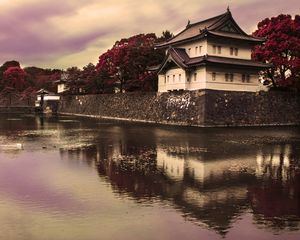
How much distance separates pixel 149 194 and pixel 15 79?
300 ft

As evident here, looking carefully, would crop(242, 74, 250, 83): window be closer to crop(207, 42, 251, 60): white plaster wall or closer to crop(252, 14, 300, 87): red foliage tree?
crop(207, 42, 251, 60): white plaster wall

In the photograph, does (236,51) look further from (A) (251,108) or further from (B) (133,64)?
(B) (133,64)

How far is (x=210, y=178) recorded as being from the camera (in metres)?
13.7

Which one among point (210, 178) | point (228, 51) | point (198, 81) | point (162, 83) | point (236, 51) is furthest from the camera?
point (162, 83)

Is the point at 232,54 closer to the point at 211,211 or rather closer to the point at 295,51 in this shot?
the point at 295,51

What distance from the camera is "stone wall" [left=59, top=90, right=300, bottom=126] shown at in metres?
38.4

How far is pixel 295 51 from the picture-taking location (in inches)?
1645

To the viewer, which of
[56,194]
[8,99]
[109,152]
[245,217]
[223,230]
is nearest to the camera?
[223,230]

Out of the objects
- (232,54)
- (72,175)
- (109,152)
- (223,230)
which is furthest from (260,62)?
(223,230)

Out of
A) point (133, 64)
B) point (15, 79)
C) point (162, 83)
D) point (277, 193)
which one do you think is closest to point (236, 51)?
point (162, 83)

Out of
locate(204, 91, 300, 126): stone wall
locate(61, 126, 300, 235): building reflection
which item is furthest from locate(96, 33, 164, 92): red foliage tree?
locate(61, 126, 300, 235): building reflection

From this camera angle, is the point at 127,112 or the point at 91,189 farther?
the point at 127,112

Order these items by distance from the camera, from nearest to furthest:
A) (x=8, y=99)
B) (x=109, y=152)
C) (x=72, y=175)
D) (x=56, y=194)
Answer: (x=56, y=194) < (x=72, y=175) < (x=109, y=152) < (x=8, y=99)

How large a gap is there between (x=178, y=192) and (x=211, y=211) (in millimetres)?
2095
